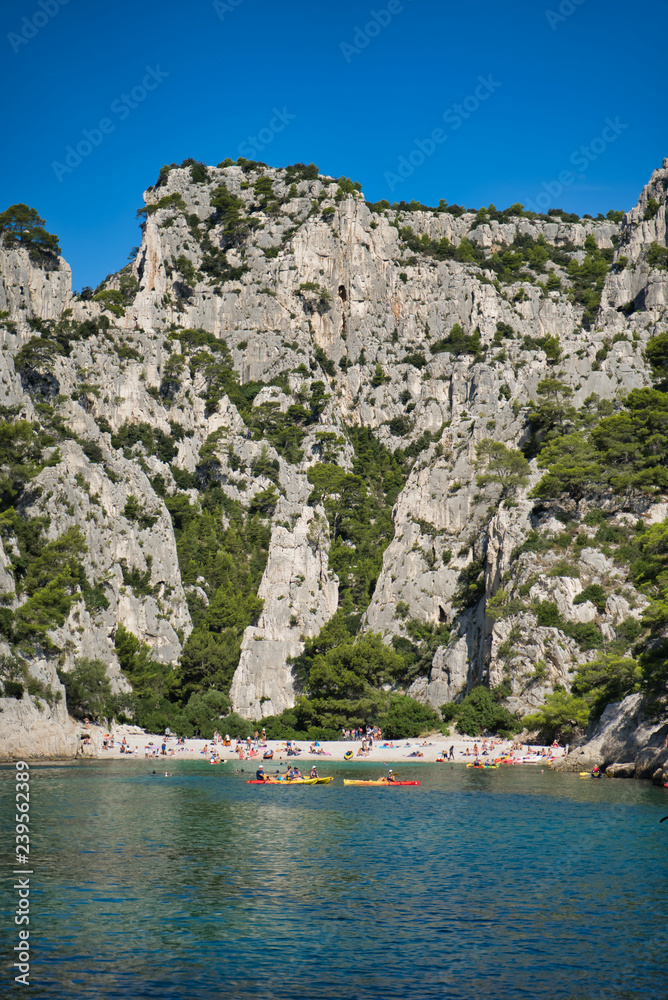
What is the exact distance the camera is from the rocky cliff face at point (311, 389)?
248ft

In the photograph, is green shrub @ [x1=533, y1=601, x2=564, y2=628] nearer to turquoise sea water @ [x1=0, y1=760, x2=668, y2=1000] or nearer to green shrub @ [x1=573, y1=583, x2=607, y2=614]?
green shrub @ [x1=573, y1=583, x2=607, y2=614]

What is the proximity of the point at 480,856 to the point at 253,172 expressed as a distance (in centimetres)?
12874

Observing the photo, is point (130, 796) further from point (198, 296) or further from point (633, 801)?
point (198, 296)

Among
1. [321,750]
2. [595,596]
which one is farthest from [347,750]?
[595,596]

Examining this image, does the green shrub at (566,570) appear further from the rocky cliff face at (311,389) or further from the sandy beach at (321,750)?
the sandy beach at (321,750)

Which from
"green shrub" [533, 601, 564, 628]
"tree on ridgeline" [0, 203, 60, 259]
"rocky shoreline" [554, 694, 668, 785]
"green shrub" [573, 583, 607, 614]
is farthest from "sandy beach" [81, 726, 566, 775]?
"tree on ridgeline" [0, 203, 60, 259]

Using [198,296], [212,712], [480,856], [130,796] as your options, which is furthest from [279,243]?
[480,856]

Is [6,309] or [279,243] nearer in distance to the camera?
[6,309]

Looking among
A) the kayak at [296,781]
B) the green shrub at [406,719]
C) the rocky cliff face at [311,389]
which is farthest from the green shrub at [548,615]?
the kayak at [296,781]

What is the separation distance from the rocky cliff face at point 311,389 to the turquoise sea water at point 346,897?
26431 millimetres

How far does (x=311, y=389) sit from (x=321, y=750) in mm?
55544

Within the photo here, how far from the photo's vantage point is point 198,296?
11744 cm

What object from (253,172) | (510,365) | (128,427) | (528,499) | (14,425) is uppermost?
(253,172)

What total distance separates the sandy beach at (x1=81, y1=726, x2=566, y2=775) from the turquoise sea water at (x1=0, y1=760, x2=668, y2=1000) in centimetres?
1936
